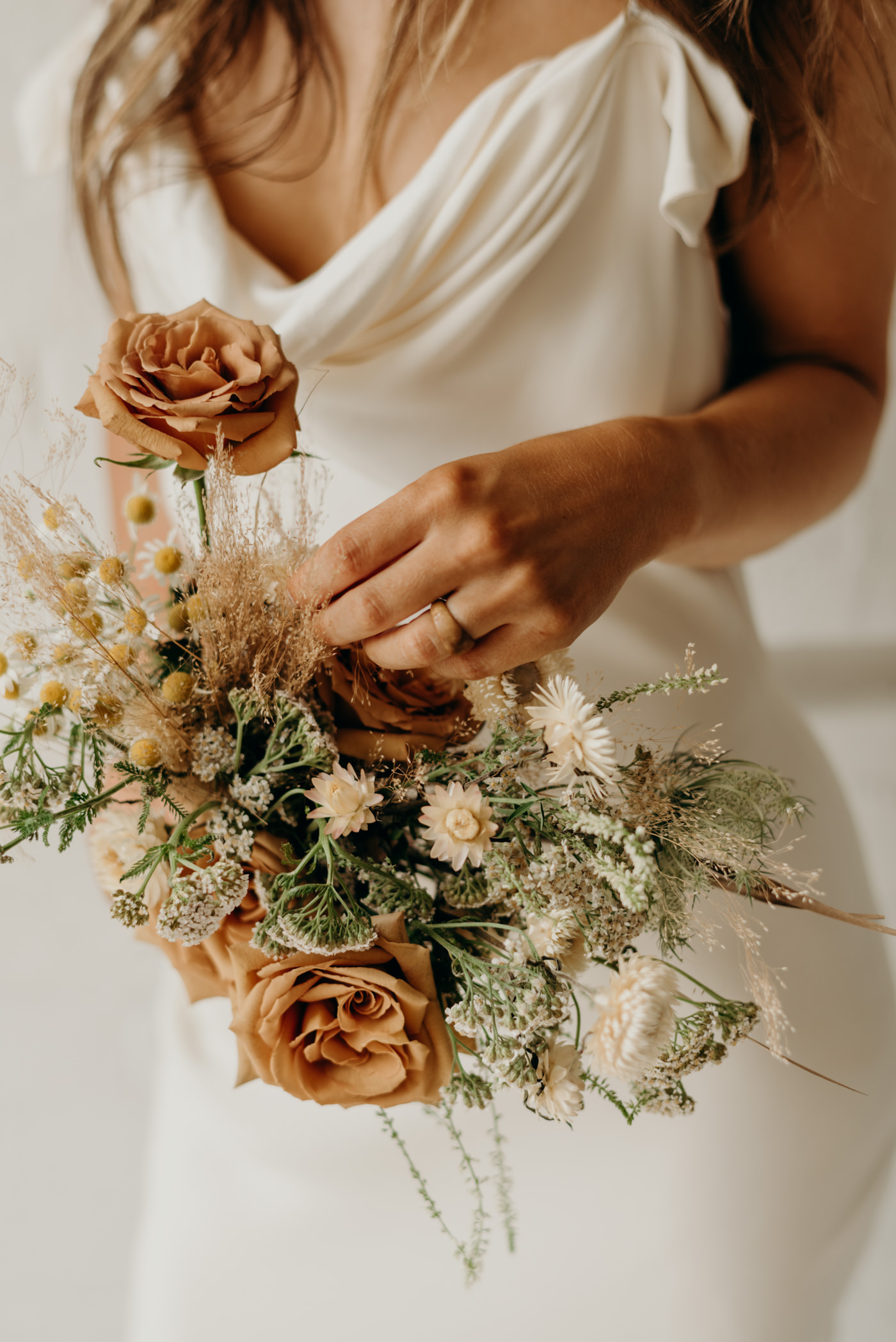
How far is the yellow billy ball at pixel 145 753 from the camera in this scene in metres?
0.45

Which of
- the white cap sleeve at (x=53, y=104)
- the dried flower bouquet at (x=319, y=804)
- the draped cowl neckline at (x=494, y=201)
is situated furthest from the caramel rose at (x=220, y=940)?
the white cap sleeve at (x=53, y=104)

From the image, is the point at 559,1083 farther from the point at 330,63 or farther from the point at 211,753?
the point at 330,63

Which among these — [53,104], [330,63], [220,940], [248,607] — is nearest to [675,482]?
[248,607]

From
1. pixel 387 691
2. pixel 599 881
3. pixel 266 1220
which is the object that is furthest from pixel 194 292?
pixel 266 1220

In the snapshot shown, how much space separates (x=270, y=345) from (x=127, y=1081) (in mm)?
1080

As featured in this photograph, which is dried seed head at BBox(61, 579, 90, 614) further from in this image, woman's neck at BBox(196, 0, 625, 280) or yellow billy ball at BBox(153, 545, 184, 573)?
woman's neck at BBox(196, 0, 625, 280)

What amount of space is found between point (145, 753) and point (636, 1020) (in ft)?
0.88

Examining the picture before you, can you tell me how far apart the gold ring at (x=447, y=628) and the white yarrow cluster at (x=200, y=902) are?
0.52 ft

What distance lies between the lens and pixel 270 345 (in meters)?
0.48

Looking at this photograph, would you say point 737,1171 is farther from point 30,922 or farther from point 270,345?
point 30,922

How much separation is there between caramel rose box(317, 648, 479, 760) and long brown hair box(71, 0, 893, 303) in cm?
48

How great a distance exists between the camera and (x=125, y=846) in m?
0.52

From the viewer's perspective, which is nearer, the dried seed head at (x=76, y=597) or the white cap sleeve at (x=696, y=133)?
the dried seed head at (x=76, y=597)

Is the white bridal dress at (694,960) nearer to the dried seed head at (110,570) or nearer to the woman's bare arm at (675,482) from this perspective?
the woman's bare arm at (675,482)
